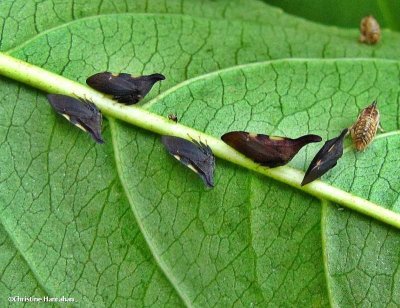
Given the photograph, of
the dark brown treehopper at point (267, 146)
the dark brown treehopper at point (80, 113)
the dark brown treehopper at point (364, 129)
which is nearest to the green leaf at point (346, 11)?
the dark brown treehopper at point (364, 129)

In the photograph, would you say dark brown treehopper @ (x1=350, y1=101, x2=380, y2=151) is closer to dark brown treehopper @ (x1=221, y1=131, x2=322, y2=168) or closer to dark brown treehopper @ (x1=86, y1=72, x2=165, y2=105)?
dark brown treehopper @ (x1=221, y1=131, x2=322, y2=168)

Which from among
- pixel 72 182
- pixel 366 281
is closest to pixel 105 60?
pixel 72 182

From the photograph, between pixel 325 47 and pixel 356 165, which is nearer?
pixel 356 165

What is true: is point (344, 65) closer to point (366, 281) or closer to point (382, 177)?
point (382, 177)

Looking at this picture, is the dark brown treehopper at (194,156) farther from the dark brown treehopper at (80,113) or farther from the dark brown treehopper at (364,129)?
the dark brown treehopper at (364,129)

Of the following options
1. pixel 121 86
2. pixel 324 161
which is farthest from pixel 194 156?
pixel 324 161

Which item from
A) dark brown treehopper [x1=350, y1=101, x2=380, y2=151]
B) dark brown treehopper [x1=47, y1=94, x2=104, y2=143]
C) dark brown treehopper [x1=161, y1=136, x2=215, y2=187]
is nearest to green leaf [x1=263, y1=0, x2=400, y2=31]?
dark brown treehopper [x1=350, y1=101, x2=380, y2=151]

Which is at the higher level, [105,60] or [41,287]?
[105,60]
